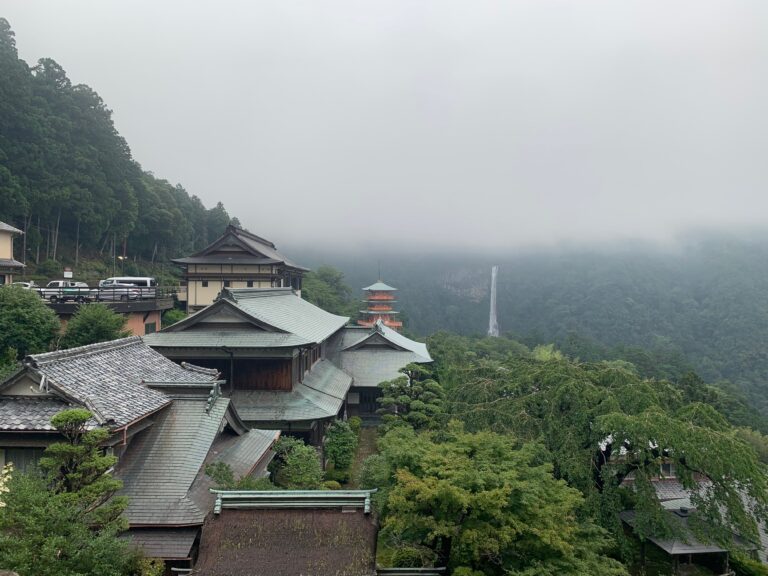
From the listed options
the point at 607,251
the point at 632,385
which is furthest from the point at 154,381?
the point at 607,251

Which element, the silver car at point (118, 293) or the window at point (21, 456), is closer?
the window at point (21, 456)

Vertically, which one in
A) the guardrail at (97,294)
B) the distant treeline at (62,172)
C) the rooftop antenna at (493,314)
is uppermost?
the distant treeline at (62,172)

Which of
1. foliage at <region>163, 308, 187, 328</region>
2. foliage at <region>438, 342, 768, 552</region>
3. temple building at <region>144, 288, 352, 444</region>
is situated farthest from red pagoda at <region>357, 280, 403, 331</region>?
foliage at <region>438, 342, 768, 552</region>

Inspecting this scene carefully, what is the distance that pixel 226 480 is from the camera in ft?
37.5

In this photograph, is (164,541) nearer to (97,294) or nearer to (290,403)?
(290,403)

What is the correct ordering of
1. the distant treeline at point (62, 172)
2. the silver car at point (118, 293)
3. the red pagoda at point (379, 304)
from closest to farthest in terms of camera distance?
the silver car at point (118, 293) < the distant treeline at point (62, 172) < the red pagoda at point (379, 304)

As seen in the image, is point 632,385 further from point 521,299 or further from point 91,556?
point 521,299

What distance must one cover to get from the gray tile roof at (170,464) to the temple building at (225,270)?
2590 cm

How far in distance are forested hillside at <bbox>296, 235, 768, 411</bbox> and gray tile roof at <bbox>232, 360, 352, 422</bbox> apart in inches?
1926

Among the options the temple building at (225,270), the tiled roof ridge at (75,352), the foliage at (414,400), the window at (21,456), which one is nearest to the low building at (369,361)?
the foliage at (414,400)

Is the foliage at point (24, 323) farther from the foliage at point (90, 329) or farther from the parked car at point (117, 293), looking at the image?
the parked car at point (117, 293)

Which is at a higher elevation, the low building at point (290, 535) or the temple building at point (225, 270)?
the temple building at point (225, 270)

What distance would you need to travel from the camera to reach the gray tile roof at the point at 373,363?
30.1 meters

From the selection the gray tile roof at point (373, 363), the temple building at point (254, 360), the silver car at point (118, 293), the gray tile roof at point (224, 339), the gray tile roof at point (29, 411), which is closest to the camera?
the gray tile roof at point (29, 411)
